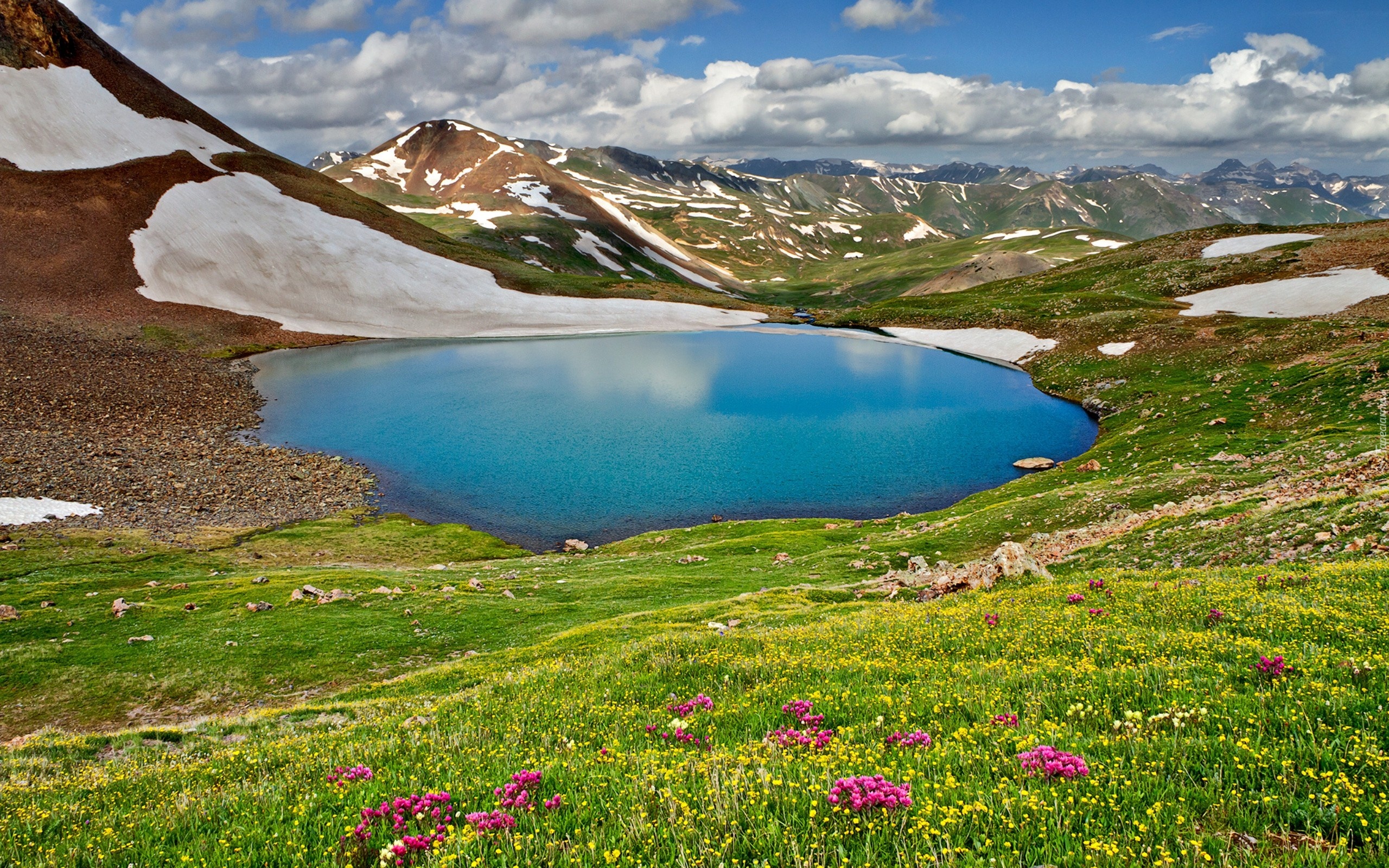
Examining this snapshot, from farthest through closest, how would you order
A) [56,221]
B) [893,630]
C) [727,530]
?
[56,221] < [727,530] < [893,630]

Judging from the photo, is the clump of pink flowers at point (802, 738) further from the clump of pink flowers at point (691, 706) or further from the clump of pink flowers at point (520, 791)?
Result: the clump of pink flowers at point (520, 791)

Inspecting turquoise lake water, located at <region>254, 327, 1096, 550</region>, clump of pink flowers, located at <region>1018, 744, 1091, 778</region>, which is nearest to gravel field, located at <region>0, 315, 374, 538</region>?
turquoise lake water, located at <region>254, 327, 1096, 550</region>

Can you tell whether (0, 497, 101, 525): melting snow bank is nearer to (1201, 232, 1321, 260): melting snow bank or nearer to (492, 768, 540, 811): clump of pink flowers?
(492, 768, 540, 811): clump of pink flowers

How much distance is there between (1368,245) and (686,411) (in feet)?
416

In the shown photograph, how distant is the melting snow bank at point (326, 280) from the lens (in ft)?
445

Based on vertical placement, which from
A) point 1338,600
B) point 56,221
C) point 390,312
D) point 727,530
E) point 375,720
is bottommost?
point 727,530

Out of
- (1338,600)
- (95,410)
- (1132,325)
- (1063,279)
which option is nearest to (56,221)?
(95,410)

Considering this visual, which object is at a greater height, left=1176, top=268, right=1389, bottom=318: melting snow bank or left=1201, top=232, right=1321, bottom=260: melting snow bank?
left=1201, top=232, right=1321, bottom=260: melting snow bank

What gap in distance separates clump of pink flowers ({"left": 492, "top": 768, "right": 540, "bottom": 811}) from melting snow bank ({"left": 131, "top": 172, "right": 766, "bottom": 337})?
15267 centimetres

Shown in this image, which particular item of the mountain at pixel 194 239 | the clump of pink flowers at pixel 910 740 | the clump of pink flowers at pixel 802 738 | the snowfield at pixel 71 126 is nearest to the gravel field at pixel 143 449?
the mountain at pixel 194 239

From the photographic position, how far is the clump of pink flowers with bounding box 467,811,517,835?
243 inches

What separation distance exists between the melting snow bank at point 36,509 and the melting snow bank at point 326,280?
322 feet

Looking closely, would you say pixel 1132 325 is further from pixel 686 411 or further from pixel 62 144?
pixel 62 144

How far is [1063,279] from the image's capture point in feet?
550
